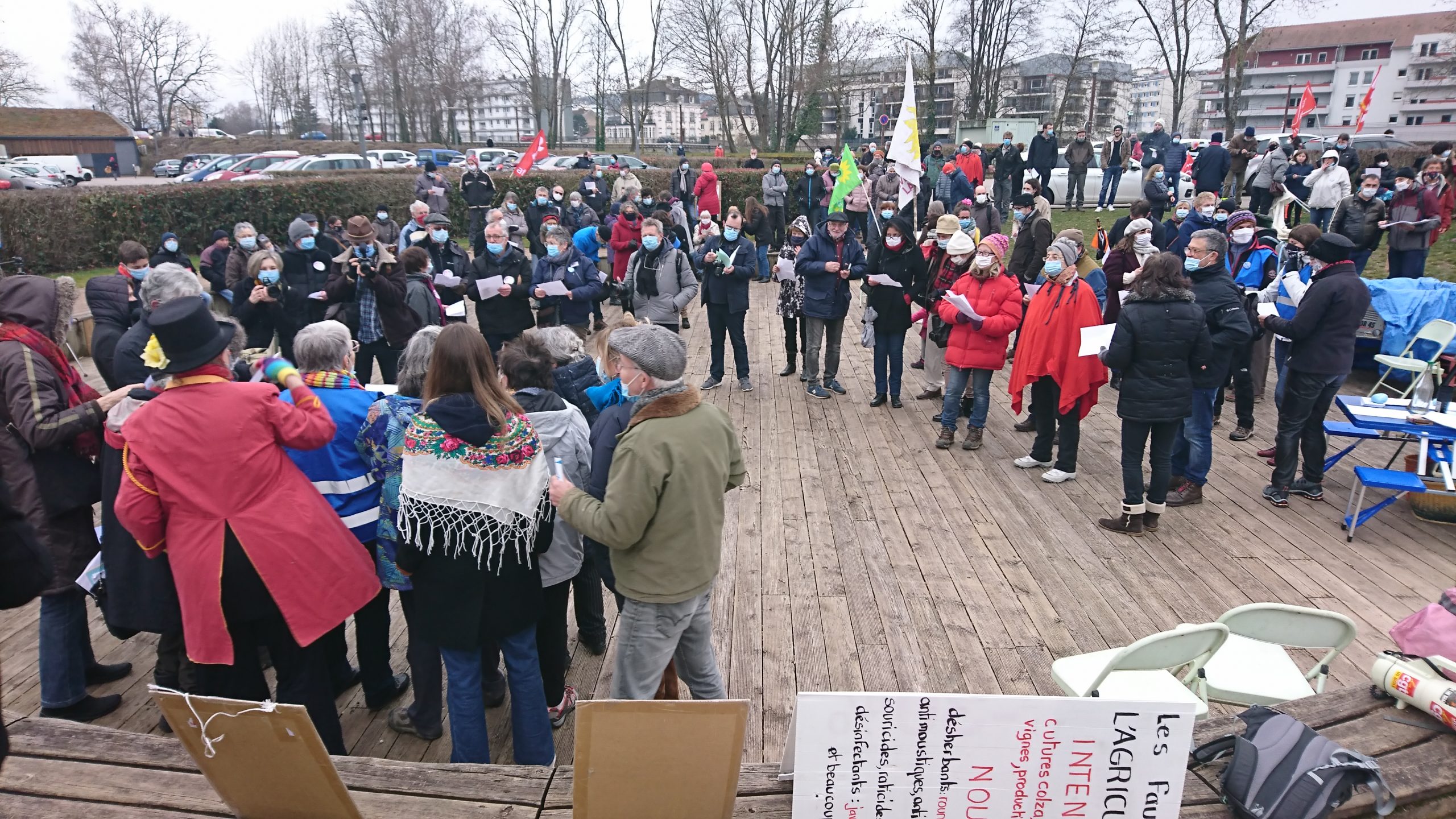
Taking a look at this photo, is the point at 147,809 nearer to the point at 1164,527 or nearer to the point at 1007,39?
the point at 1164,527

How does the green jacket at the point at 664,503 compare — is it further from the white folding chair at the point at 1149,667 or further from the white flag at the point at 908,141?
the white flag at the point at 908,141

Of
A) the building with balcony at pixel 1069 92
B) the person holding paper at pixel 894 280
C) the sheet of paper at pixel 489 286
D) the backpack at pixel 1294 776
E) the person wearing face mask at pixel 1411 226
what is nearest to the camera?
the backpack at pixel 1294 776

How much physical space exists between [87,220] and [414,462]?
55.2ft

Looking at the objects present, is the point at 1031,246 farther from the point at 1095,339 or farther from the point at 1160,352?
the point at 1160,352

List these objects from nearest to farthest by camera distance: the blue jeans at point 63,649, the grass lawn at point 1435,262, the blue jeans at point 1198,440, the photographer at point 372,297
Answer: the blue jeans at point 63,649
the blue jeans at point 1198,440
the photographer at point 372,297
the grass lawn at point 1435,262

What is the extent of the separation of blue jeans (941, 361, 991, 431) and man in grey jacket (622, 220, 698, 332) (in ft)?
8.21

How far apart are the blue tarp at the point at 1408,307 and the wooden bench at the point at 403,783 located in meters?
7.35

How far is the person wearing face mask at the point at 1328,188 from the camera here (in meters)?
12.4

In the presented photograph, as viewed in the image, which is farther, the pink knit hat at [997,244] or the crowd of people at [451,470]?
the pink knit hat at [997,244]

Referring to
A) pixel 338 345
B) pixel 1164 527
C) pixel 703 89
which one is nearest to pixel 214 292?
pixel 338 345

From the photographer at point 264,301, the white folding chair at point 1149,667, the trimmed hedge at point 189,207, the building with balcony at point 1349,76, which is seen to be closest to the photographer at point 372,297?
the photographer at point 264,301

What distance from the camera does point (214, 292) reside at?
7953 millimetres

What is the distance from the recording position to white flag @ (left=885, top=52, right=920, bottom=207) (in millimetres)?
9109

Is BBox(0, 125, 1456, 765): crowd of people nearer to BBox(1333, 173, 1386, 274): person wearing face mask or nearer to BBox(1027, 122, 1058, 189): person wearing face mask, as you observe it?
→ BBox(1333, 173, 1386, 274): person wearing face mask
